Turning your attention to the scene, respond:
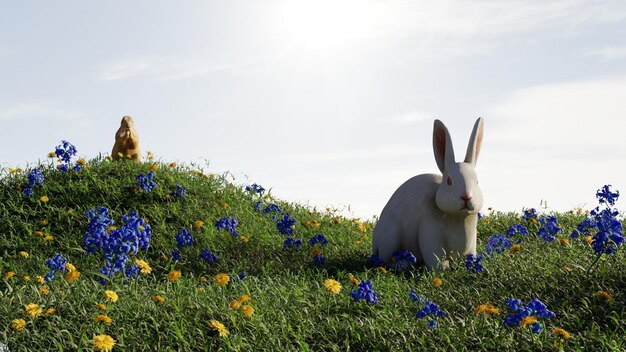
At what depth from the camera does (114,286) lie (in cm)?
573

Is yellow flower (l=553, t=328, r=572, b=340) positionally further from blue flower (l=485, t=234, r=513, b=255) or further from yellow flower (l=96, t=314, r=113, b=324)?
yellow flower (l=96, t=314, r=113, b=324)

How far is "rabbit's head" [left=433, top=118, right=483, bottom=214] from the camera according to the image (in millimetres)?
6914

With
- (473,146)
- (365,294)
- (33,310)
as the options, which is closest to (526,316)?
(365,294)

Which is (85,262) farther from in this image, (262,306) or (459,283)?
(459,283)

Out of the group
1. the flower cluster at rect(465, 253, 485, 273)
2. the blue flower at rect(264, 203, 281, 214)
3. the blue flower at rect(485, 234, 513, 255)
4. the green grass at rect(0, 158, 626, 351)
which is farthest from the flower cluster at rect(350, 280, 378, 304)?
Result: the blue flower at rect(264, 203, 281, 214)

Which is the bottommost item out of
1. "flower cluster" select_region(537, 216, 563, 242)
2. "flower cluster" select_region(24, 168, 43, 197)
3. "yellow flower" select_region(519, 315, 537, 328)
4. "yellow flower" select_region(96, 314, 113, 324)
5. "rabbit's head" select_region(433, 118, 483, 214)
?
"yellow flower" select_region(519, 315, 537, 328)

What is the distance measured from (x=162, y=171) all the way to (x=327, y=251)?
3.56 m

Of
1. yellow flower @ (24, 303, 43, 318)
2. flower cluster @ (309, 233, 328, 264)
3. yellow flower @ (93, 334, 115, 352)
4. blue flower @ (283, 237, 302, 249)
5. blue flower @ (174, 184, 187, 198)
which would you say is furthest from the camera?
blue flower @ (174, 184, 187, 198)

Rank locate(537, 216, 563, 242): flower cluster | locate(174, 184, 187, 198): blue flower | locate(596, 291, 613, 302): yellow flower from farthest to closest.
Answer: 1. locate(174, 184, 187, 198): blue flower
2. locate(537, 216, 563, 242): flower cluster
3. locate(596, 291, 613, 302): yellow flower

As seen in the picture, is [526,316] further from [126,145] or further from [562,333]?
[126,145]

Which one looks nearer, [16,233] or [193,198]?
[16,233]

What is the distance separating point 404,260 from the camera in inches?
290

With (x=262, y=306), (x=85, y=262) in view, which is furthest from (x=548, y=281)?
(x=85, y=262)

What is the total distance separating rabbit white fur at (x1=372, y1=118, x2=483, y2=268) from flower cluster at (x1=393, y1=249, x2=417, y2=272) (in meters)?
0.13
